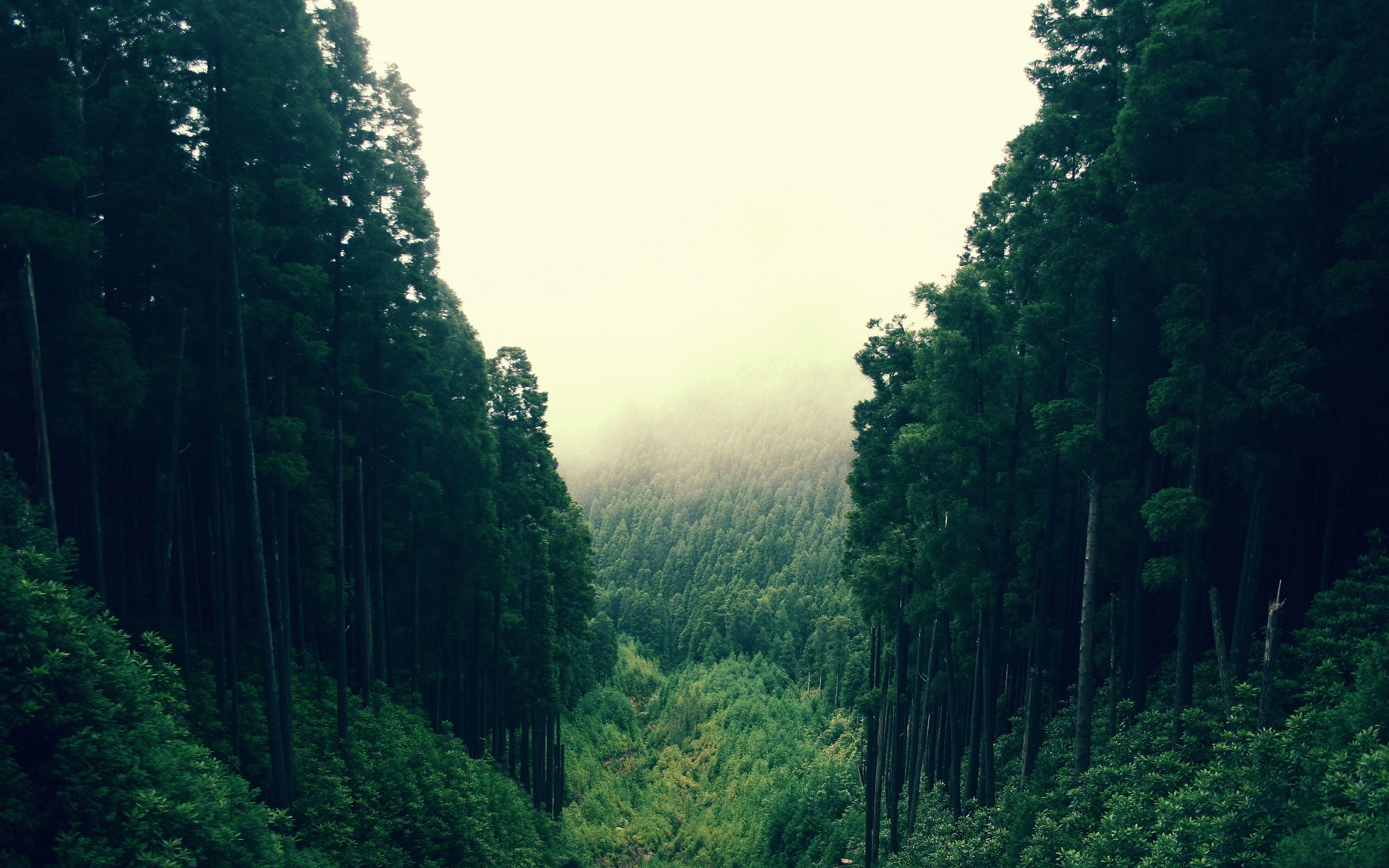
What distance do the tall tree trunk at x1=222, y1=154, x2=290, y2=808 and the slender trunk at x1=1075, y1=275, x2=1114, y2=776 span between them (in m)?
14.7

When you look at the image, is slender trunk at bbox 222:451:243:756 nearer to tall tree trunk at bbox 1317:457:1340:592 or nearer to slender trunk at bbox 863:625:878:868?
slender trunk at bbox 863:625:878:868

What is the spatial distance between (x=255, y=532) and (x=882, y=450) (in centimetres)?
1553

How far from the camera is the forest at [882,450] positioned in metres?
9.61

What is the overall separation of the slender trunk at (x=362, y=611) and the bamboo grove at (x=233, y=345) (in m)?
0.09

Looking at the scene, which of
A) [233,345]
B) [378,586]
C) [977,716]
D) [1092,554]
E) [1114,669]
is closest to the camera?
[1092,554]

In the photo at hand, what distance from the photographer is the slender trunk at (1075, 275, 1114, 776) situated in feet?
46.8

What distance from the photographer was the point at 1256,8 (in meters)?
13.1

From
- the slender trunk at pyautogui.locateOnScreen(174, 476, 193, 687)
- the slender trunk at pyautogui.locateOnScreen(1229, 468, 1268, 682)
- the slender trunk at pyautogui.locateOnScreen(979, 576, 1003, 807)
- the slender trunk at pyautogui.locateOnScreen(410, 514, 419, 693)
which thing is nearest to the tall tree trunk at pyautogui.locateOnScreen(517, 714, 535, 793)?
the slender trunk at pyautogui.locateOnScreen(410, 514, 419, 693)

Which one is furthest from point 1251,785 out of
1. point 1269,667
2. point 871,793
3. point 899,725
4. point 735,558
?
point 735,558

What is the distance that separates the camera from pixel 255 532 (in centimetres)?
1311

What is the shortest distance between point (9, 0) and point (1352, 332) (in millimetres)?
22048

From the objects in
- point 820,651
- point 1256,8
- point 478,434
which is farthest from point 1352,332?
point 820,651

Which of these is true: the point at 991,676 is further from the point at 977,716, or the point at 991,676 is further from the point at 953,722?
the point at 953,722

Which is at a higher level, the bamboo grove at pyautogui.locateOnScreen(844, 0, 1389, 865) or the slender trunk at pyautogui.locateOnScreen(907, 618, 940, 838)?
the bamboo grove at pyautogui.locateOnScreen(844, 0, 1389, 865)
